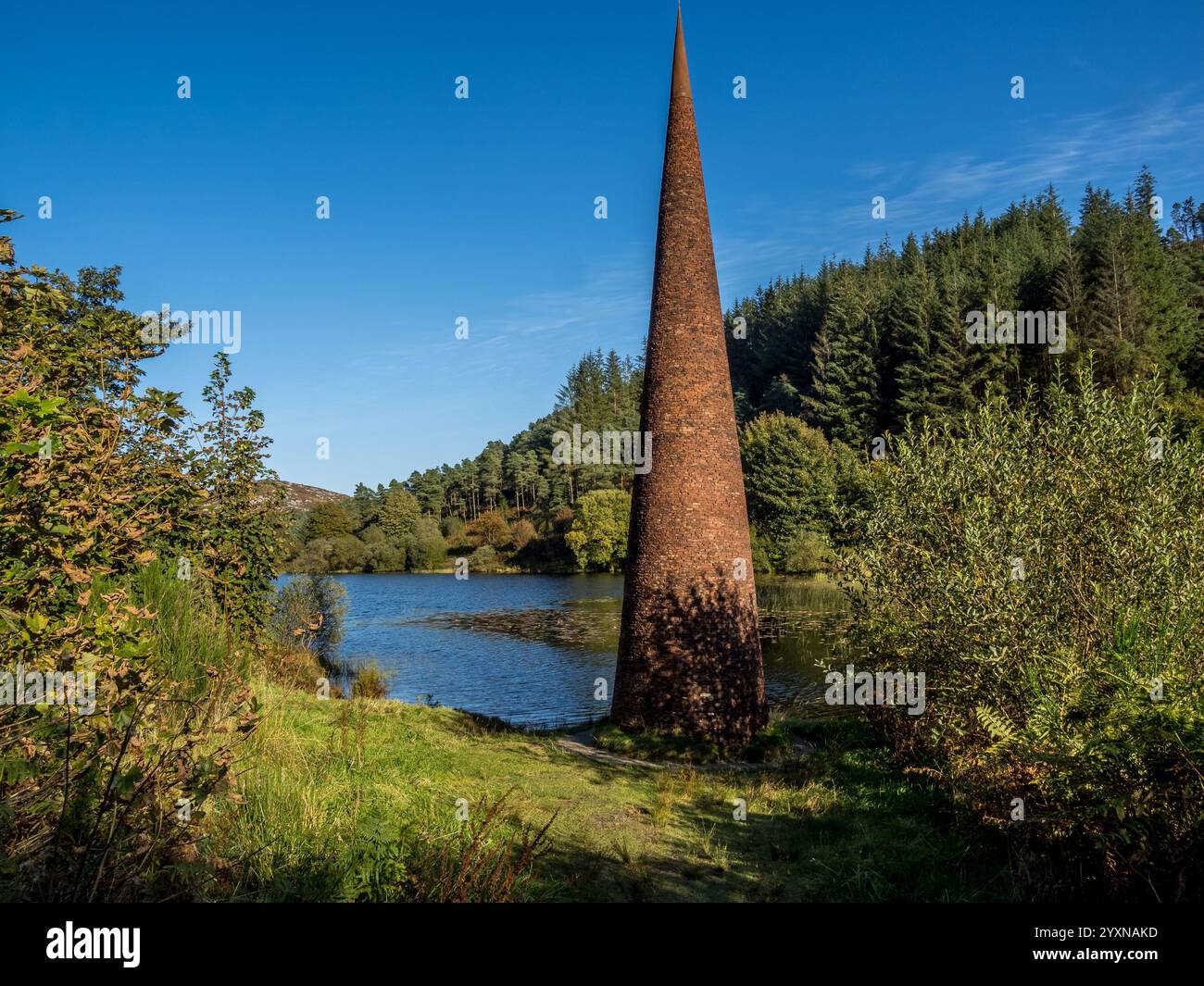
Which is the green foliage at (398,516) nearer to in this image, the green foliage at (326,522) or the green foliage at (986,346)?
the green foliage at (326,522)

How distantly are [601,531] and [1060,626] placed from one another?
61953 millimetres

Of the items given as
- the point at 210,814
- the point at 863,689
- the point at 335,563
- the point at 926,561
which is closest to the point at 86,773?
the point at 210,814

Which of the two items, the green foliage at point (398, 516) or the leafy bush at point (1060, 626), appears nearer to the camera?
the leafy bush at point (1060, 626)

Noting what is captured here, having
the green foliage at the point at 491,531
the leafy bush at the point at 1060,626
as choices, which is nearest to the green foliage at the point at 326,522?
the green foliage at the point at 491,531

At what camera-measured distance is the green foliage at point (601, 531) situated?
71062mm

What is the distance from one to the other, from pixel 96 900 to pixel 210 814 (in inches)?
76.4

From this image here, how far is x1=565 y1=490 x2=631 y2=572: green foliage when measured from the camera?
71062 mm

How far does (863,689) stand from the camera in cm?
1403

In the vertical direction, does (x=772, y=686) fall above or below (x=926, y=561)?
below

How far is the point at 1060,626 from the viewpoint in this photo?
30.5 ft

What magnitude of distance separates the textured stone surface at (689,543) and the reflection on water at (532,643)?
4491 millimetres

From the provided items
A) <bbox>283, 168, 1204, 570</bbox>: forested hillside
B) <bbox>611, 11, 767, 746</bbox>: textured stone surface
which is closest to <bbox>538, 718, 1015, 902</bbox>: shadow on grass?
<bbox>611, 11, 767, 746</bbox>: textured stone surface

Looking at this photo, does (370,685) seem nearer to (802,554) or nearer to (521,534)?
(802,554)

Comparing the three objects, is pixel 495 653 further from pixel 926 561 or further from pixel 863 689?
pixel 926 561
